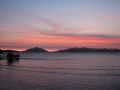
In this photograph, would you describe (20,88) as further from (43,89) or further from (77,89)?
(77,89)

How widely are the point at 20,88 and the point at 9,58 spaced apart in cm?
7802

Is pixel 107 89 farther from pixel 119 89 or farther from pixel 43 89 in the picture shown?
pixel 43 89

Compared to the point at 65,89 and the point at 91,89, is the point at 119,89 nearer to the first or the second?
the point at 91,89

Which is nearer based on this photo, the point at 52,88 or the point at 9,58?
the point at 52,88

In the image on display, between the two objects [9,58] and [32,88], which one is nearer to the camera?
[32,88]

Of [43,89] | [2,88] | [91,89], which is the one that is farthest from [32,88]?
[91,89]

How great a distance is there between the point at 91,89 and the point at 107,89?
6.57ft

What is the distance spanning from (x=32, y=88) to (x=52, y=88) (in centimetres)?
242

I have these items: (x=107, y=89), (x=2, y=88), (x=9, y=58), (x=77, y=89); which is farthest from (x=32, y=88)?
(x=9, y=58)

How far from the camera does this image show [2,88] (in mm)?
25328

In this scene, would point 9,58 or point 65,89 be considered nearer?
point 65,89

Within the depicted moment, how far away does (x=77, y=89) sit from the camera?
84.6 feet

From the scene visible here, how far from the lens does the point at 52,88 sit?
26016 mm

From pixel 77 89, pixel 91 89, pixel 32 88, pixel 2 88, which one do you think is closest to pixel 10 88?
pixel 2 88
